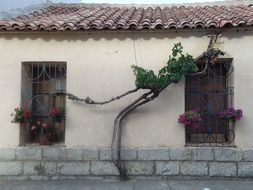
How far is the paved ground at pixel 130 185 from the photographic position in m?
6.65

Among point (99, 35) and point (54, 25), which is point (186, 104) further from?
point (54, 25)

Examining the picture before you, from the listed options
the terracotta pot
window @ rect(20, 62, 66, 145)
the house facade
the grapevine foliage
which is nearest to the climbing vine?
the grapevine foliage

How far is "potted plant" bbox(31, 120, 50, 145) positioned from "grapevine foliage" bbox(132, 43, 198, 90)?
225 cm

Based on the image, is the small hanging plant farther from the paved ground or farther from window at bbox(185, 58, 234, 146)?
the paved ground

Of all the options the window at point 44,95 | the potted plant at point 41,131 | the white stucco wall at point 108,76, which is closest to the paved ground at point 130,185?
the white stucco wall at point 108,76

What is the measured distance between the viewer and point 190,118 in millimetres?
7000

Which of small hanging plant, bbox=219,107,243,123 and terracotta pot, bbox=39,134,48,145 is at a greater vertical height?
small hanging plant, bbox=219,107,243,123

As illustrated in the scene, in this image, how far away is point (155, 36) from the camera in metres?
7.33

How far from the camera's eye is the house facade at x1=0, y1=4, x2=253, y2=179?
23.4 feet

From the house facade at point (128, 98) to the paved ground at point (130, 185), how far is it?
19 cm

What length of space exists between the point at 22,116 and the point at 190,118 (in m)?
3.44

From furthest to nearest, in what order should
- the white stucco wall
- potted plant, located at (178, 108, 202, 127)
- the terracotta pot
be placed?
the terracotta pot, the white stucco wall, potted plant, located at (178, 108, 202, 127)

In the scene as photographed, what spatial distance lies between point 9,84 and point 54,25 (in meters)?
1.60

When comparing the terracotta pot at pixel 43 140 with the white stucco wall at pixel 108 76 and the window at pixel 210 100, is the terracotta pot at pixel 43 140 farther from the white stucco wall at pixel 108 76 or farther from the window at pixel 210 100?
the window at pixel 210 100
